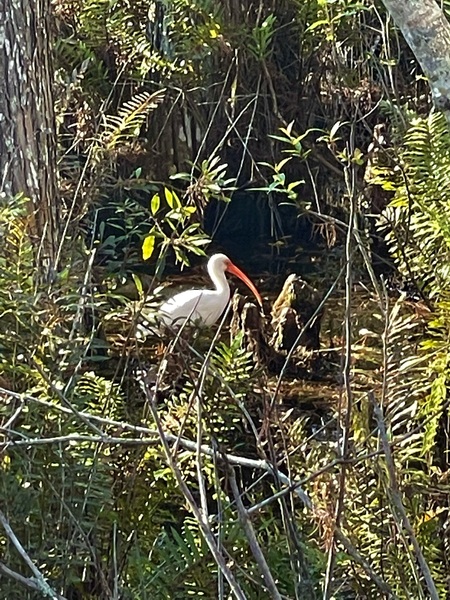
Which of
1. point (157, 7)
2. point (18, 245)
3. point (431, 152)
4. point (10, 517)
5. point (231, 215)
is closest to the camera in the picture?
point (10, 517)

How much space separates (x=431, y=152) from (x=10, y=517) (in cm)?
201

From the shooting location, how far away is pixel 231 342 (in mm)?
2965

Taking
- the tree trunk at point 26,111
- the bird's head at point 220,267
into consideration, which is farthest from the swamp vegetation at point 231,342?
the bird's head at point 220,267

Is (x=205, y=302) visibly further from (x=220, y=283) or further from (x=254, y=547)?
(x=254, y=547)

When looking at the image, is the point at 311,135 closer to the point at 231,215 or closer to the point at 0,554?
the point at 231,215

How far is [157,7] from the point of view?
215 inches

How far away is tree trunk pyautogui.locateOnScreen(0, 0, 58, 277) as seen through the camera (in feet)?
11.0

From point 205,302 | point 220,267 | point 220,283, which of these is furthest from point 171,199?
point 220,267

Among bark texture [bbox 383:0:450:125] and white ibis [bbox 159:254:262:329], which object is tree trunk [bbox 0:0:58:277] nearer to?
white ibis [bbox 159:254:262:329]

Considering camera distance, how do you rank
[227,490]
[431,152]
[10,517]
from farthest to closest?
[431,152] < [227,490] < [10,517]

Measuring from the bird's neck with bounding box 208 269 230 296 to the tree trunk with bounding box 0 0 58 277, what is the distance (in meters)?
1.17

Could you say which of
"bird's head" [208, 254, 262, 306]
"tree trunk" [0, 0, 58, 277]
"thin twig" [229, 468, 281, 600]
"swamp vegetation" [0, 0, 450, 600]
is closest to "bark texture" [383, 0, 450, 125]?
"swamp vegetation" [0, 0, 450, 600]

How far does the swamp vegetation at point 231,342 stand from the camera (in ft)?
5.33

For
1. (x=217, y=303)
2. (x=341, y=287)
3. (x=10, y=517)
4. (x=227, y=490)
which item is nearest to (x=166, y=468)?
(x=227, y=490)
